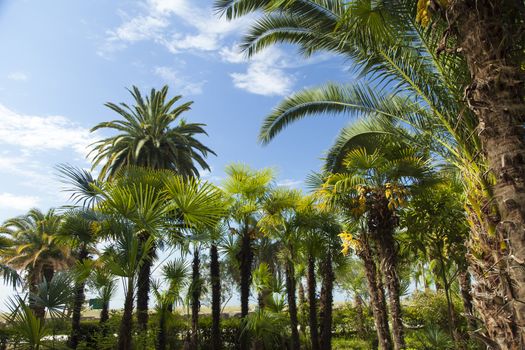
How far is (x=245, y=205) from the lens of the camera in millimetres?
11539

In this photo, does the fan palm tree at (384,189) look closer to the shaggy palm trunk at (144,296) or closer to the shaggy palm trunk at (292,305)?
the shaggy palm trunk at (292,305)

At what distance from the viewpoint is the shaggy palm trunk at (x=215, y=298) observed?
1139cm

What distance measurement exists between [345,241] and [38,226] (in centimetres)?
2051

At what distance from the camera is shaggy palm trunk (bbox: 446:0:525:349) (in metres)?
3.54

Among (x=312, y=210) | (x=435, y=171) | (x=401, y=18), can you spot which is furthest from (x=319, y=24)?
(x=312, y=210)

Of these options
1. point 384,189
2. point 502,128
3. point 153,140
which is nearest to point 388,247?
point 384,189

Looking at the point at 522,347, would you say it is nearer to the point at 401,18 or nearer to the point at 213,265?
the point at 401,18

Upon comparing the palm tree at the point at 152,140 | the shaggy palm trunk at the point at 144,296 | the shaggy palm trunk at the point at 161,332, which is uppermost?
the palm tree at the point at 152,140

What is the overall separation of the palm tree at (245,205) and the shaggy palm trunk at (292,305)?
1263 millimetres

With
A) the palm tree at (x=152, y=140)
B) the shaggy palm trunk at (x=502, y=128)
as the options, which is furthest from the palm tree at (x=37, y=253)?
the shaggy palm trunk at (x=502, y=128)

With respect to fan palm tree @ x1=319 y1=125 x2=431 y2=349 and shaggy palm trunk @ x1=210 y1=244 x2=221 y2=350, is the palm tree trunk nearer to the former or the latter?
fan palm tree @ x1=319 y1=125 x2=431 y2=349

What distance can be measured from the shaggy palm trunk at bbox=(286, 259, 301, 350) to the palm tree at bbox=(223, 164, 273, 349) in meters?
1.26

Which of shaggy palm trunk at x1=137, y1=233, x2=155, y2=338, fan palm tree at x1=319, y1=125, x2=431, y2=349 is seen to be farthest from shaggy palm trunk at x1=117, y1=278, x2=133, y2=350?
fan palm tree at x1=319, y1=125, x2=431, y2=349

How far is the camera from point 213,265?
12.0 meters
